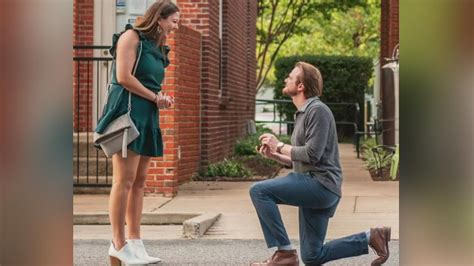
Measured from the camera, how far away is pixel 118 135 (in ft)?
18.6

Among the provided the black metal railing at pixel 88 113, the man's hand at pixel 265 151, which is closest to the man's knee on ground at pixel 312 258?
the man's hand at pixel 265 151

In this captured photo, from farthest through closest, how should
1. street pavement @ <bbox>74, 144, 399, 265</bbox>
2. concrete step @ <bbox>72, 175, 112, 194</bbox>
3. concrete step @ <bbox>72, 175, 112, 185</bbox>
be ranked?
concrete step @ <bbox>72, 175, 112, 185</bbox>
concrete step @ <bbox>72, 175, 112, 194</bbox>
street pavement @ <bbox>74, 144, 399, 265</bbox>

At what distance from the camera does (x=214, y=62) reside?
13.2 meters

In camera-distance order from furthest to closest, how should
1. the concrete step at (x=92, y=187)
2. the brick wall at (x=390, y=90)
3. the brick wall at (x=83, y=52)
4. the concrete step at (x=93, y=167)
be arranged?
the brick wall at (x=390, y=90), the brick wall at (x=83, y=52), the concrete step at (x=93, y=167), the concrete step at (x=92, y=187)

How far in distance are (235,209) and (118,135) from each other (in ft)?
11.9

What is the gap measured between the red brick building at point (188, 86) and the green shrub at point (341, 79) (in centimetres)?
1009

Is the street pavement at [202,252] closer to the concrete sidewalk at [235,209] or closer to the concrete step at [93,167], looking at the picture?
the concrete sidewalk at [235,209]

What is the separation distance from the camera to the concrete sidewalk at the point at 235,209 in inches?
313

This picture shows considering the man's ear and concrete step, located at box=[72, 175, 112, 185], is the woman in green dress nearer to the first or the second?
the man's ear

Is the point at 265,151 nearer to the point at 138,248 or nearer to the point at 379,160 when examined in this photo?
the point at 138,248

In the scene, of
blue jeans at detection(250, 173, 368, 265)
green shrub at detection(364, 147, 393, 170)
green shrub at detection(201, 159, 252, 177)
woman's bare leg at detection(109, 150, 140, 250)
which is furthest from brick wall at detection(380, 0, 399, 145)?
woman's bare leg at detection(109, 150, 140, 250)

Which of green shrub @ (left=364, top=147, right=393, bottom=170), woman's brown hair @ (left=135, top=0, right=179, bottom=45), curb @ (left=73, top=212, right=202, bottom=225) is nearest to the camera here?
woman's brown hair @ (left=135, top=0, right=179, bottom=45)

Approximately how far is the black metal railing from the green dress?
4010mm

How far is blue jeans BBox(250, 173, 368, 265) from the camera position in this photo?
17.7ft
